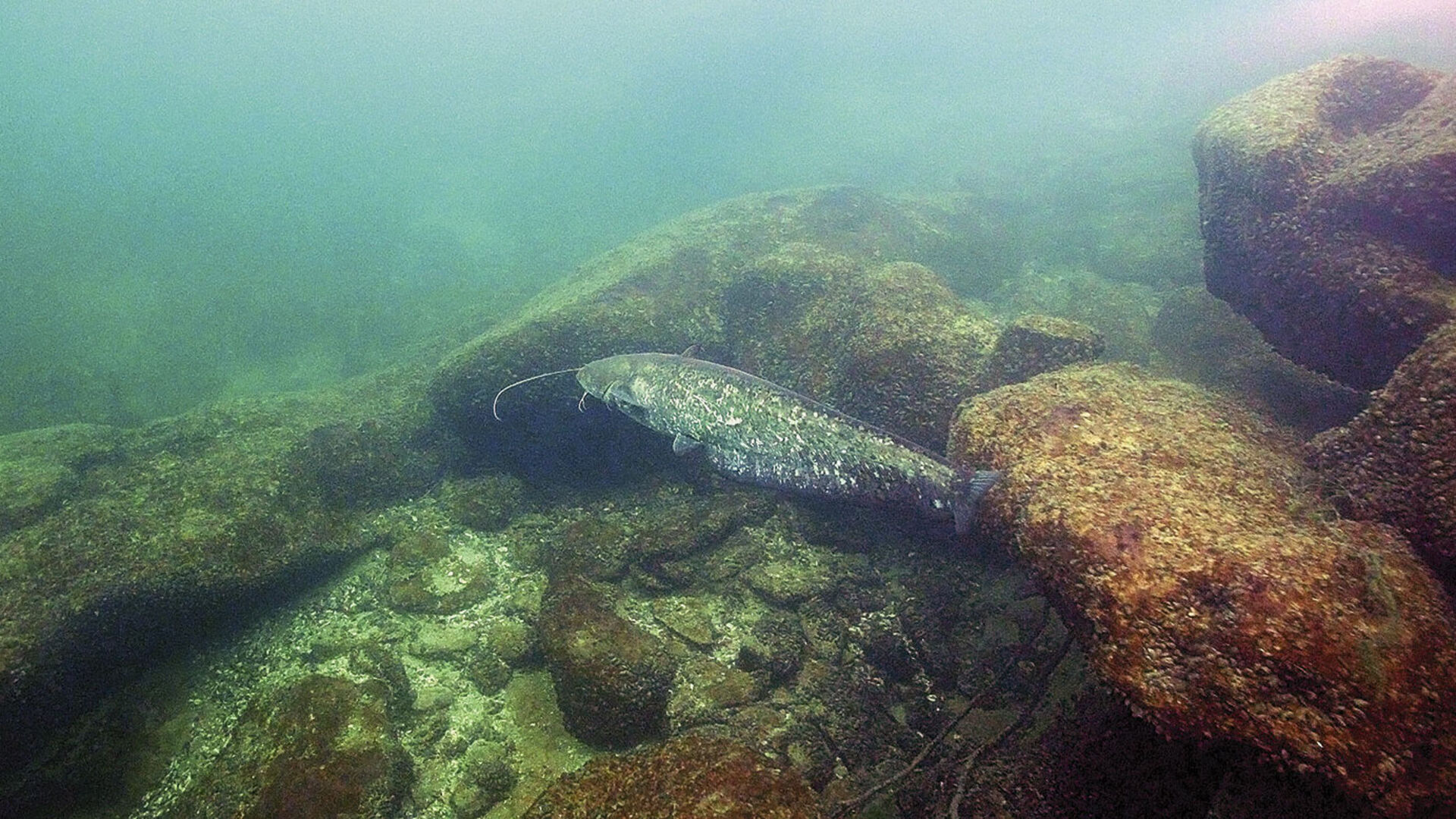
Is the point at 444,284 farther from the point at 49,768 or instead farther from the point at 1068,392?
the point at 1068,392

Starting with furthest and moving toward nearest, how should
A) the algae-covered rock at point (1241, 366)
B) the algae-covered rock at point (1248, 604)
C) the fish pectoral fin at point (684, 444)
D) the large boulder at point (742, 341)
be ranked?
the large boulder at point (742, 341), the fish pectoral fin at point (684, 444), the algae-covered rock at point (1241, 366), the algae-covered rock at point (1248, 604)

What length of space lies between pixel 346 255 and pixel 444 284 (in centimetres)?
1141

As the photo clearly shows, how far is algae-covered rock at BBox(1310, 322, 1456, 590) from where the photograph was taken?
3303 mm

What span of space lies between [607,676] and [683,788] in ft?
5.49

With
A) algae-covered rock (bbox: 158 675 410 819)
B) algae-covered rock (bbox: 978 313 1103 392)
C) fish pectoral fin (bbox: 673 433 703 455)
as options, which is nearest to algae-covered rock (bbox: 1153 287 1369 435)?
algae-covered rock (bbox: 978 313 1103 392)

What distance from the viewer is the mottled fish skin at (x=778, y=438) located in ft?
15.7

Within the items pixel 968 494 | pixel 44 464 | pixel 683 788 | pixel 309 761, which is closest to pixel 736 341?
pixel 968 494

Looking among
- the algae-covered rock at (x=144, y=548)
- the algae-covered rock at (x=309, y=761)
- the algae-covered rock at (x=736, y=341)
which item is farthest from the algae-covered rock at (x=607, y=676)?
the algae-covered rock at (x=144, y=548)

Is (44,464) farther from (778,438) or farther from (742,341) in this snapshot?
(778,438)

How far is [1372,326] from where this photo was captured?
4836 millimetres

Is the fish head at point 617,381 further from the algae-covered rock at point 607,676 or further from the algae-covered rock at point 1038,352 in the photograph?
the algae-covered rock at point 1038,352

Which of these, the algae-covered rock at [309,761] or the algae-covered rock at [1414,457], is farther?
the algae-covered rock at [309,761]

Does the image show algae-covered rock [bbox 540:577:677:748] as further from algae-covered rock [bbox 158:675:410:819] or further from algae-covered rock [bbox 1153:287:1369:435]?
algae-covered rock [bbox 1153:287:1369:435]

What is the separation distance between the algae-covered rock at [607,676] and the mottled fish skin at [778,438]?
190cm
